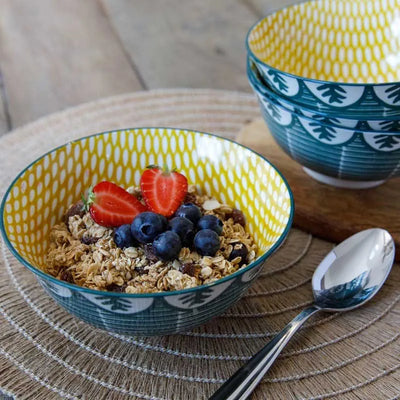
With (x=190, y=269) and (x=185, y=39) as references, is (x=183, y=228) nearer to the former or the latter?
(x=190, y=269)

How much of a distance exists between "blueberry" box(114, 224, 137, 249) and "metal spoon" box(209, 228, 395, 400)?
0.74 feet

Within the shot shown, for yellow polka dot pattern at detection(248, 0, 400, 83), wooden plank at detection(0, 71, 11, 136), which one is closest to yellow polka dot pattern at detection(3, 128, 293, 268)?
yellow polka dot pattern at detection(248, 0, 400, 83)

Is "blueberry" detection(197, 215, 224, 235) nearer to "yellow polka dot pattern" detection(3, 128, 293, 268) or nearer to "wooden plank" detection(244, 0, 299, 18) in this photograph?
"yellow polka dot pattern" detection(3, 128, 293, 268)

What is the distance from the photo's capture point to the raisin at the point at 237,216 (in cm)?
83

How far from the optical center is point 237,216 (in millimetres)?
835

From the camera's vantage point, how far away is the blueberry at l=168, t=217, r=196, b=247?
0.72 m

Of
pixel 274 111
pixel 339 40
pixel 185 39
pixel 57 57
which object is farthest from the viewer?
pixel 185 39

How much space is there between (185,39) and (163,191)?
3.40 feet

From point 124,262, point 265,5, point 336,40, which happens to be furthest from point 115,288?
point 265,5

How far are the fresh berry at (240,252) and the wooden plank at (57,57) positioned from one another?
0.74 metres

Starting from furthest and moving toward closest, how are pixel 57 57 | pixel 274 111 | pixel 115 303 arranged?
pixel 57 57 → pixel 274 111 → pixel 115 303

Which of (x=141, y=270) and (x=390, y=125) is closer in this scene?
(x=141, y=270)

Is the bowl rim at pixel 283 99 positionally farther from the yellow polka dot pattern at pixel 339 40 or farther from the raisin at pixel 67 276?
the raisin at pixel 67 276

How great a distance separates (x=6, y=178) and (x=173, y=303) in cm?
55
